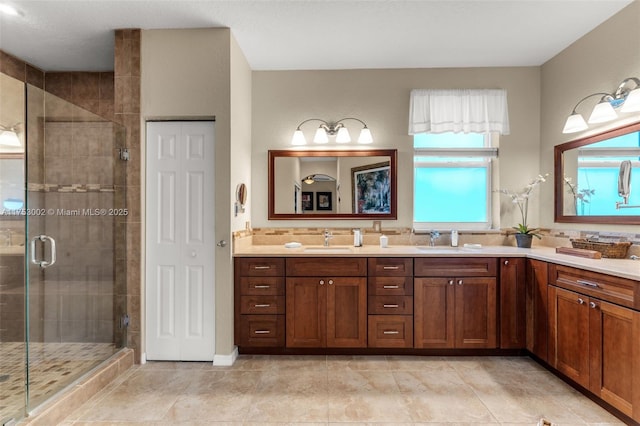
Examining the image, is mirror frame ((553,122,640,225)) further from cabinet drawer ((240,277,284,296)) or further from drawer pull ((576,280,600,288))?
cabinet drawer ((240,277,284,296))

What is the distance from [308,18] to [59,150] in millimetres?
2086

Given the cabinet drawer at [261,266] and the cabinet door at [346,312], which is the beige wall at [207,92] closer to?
the cabinet drawer at [261,266]

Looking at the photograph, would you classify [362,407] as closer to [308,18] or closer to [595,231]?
[595,231]

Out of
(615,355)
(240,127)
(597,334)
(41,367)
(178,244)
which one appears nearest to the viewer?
(615,355)

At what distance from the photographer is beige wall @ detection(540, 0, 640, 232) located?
250 cm

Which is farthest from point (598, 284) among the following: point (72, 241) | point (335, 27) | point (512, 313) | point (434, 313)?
point (72, 241)

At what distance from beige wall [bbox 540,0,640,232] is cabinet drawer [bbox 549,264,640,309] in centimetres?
60

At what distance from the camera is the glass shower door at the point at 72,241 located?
2.36 meters

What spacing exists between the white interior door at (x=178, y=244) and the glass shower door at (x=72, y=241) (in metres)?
0.24

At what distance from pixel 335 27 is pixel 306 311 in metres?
2.32

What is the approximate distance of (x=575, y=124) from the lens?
2.79m

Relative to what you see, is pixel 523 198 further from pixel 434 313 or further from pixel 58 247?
pixel 58 247

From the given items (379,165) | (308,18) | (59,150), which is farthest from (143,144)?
(379,165)

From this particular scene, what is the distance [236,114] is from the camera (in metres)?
2.96
